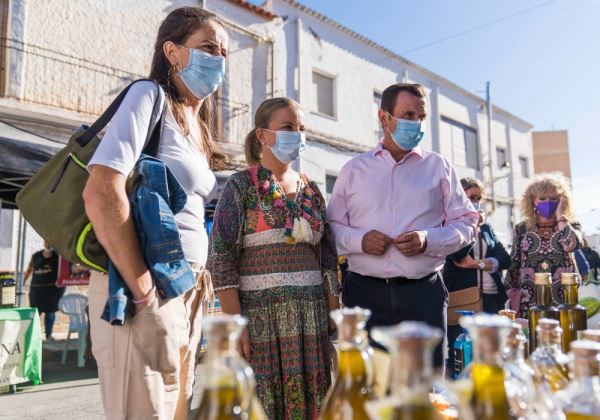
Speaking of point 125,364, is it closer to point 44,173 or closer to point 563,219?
point 44,173

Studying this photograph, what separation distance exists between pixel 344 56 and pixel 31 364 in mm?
11288

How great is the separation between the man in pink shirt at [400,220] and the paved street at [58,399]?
2903mm

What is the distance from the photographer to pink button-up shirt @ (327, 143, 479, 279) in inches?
79.5

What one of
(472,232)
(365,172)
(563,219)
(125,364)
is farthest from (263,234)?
(563,219)

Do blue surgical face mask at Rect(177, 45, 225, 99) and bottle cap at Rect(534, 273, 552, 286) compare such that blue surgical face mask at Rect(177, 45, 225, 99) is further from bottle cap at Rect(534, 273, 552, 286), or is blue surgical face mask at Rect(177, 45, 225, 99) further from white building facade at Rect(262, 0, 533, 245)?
white building facade at Rect(262, 0, 533, 245)

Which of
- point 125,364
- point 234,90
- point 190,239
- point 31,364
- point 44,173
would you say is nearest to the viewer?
point 125,364

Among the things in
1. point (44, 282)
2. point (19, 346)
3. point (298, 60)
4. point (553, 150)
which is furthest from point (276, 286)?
point (553, 150)

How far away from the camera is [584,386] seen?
0.63m

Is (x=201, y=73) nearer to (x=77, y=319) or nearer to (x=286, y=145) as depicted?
(x=286, y=145)

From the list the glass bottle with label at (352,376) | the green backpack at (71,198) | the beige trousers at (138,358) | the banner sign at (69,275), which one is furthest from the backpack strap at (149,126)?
the banner sign at (69,275)

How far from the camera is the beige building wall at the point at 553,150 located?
3036 centimetres

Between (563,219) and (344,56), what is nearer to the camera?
(563,219)

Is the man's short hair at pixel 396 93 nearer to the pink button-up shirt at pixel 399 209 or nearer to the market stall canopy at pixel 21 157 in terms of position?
the pink button-up shirt at pixel 399 209

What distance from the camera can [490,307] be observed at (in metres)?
3.86
